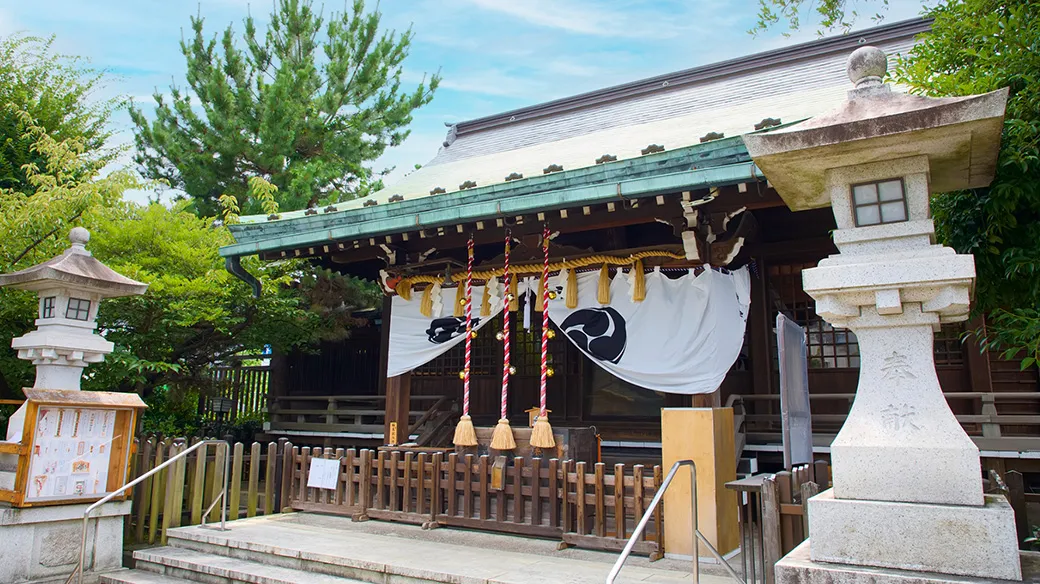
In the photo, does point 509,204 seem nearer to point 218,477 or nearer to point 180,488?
point 218,477

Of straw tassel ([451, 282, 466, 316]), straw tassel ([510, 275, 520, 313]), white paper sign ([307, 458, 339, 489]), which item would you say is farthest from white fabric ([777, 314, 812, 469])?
white paper sign ([307, 458, 339, 489])

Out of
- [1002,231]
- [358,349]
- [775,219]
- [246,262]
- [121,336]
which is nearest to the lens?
[1002,231]

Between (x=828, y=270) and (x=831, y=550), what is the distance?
1.50m

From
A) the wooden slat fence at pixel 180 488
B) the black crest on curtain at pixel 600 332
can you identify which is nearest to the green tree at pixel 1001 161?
the black crest on curtain at pixel 600 332

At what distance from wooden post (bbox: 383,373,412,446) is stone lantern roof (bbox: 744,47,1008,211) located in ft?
21.0

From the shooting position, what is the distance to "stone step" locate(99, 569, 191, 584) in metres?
6.54

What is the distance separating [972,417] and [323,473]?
7.40 m

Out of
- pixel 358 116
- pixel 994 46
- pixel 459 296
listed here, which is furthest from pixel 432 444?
pixel 358 116

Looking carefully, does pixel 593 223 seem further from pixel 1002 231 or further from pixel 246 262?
pixel 246 262

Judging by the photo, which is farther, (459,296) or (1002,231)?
(459,296)

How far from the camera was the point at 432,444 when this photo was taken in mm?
10023

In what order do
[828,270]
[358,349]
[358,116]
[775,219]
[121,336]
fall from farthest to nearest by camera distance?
[358,116], [358,349], [121,336], [775,219], [828,270]

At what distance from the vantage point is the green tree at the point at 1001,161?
4.31 m

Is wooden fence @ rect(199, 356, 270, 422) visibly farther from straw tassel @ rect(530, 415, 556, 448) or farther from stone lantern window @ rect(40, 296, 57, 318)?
straw tassel @ rect(530, 415, 556, 448)
